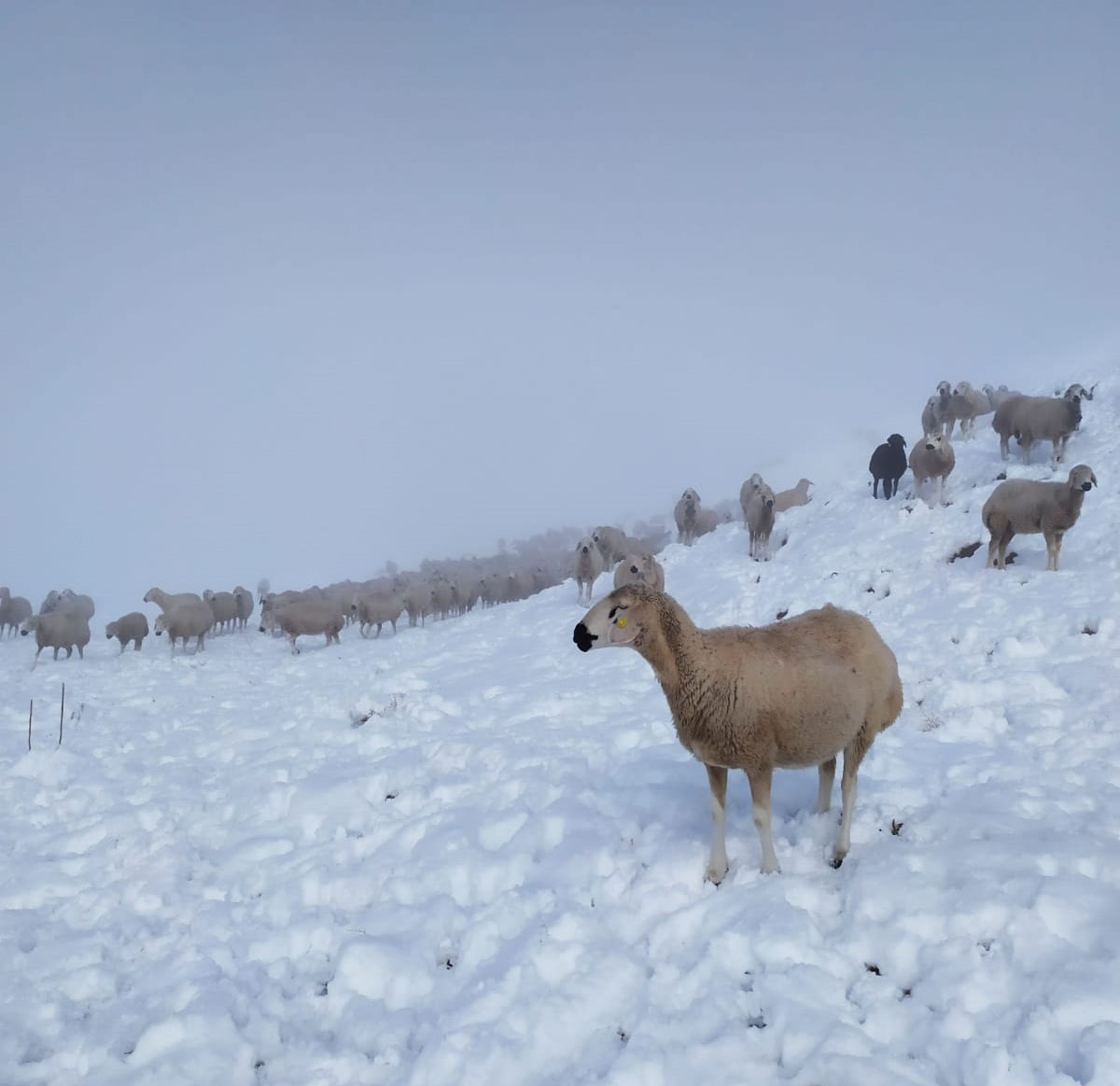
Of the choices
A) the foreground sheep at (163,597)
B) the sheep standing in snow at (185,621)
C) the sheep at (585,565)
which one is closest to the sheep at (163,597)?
the foreground sheep at (163,597)

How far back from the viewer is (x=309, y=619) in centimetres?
2433

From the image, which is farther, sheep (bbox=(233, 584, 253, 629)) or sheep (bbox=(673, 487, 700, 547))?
sheep (bbox=(233, 584, 253, 629))

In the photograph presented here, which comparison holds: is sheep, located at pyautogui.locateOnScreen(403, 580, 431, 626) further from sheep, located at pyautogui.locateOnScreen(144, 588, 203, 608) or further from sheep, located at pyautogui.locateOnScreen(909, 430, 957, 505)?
sheep, located at pyautogui.locateOnScreen(909, 430, 957, 505)

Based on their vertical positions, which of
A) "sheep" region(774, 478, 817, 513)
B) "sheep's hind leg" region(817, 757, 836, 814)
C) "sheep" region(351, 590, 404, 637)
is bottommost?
"sheep's hind leg" region(817, 757, 836, 814)

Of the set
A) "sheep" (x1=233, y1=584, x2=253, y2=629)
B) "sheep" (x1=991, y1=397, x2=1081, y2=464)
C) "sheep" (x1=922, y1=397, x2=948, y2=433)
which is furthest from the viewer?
"sheep" (x1=233, y1=584, x2=253, y2=629)

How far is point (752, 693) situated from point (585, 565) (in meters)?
17.3

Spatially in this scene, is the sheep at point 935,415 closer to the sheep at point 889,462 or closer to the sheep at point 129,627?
the sheep at point 889,462

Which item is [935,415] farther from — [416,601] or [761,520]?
[416,601]

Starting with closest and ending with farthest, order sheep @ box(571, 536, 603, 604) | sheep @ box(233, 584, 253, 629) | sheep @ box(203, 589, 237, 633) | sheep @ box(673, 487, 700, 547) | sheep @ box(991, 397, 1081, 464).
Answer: sheep @ box(991, 397, 1081, 464) → sheep @ box(571, 536, 603, 604) → sheep @ box(673, 487, 700, 547) → sheep @ box(203, 589, 237, 633) → sheep @ box(233, 584, 253, 629)

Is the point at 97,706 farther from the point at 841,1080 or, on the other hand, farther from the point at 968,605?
the point at 968,605

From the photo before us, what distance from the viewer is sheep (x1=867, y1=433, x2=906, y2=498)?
64.7ft

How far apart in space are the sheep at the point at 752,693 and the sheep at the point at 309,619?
21.0 meters

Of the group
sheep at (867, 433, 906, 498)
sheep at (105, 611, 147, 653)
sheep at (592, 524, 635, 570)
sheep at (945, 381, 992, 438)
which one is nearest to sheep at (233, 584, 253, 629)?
sheep at (105, 611, 147, 653)

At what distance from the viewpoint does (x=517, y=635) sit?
17.8 meters
